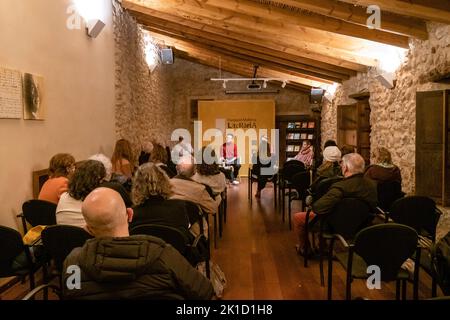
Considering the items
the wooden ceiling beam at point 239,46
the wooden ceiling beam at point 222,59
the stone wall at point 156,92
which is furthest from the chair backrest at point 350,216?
the wooden ceiling beam at point 222,59

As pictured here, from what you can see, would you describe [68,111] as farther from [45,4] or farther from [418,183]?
[418,183]

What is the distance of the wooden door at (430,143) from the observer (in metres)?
4.84

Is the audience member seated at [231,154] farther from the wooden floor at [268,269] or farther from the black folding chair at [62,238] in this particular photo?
the black folding chair at [62,238]

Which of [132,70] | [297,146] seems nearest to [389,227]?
[132,70]

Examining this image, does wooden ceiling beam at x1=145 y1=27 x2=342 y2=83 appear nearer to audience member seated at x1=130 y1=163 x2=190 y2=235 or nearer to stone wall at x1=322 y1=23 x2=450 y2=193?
stone wall at x1=322 y1=23 x2=450 y2=193

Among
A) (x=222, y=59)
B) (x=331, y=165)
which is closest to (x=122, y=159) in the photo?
(x=331, y=165)

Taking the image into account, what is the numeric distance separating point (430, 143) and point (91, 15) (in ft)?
15.9

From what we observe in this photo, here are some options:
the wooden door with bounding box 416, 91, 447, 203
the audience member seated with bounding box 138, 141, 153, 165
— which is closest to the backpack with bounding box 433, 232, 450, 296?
the wooden door with bounding box 416, 91, 447, 203

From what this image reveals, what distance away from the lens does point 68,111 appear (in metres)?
5.27

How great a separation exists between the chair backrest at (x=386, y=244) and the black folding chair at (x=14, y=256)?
2.22 m

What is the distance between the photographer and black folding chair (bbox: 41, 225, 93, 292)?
2680mm

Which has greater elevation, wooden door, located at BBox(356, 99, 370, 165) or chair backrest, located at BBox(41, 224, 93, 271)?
wooden door, located at BBox(356, 99, 370, 165)

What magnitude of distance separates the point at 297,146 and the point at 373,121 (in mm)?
6011

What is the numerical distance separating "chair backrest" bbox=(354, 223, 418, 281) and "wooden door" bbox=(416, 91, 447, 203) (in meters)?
2.57
